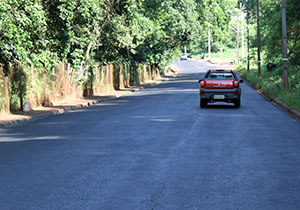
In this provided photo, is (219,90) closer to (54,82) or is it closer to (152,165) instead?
(54,82)

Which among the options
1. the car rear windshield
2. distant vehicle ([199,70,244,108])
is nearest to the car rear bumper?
distant vehicle ([199,70,244,108])

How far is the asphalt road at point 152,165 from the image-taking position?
7.25 meters

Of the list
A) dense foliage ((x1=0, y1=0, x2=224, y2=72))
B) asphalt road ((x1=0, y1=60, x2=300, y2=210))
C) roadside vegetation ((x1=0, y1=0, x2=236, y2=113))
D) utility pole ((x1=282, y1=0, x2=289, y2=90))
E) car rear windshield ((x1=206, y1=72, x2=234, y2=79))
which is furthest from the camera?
utility pole ((x1=282, y1=0, x2=289, y2=90))

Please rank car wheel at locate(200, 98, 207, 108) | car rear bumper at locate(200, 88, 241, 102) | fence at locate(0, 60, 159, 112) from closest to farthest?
fence at locate(0, 60, 159, 112) → car rear bumper at locate(200, 88, 241, 102) → car wheel at locate(200, 98, 207, 108)

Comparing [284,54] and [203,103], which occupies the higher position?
[284,54]

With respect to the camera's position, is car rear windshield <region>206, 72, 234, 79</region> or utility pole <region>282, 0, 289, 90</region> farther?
utility pole <region>282, 0, 289, 90</region>

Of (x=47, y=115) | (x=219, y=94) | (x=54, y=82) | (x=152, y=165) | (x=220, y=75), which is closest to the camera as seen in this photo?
(x=152, y=165)

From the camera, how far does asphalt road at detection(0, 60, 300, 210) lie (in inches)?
286

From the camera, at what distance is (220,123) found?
1734cm

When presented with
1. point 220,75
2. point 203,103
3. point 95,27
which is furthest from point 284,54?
point 95,27

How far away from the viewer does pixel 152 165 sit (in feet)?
32.2

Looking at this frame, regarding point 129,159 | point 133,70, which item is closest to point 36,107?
point 129,159

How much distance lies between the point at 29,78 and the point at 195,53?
159m

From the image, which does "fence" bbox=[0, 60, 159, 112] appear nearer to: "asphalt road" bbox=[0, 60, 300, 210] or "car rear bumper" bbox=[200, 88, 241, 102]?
"asphalt road" bbox=[0, 60, 300, 210]
